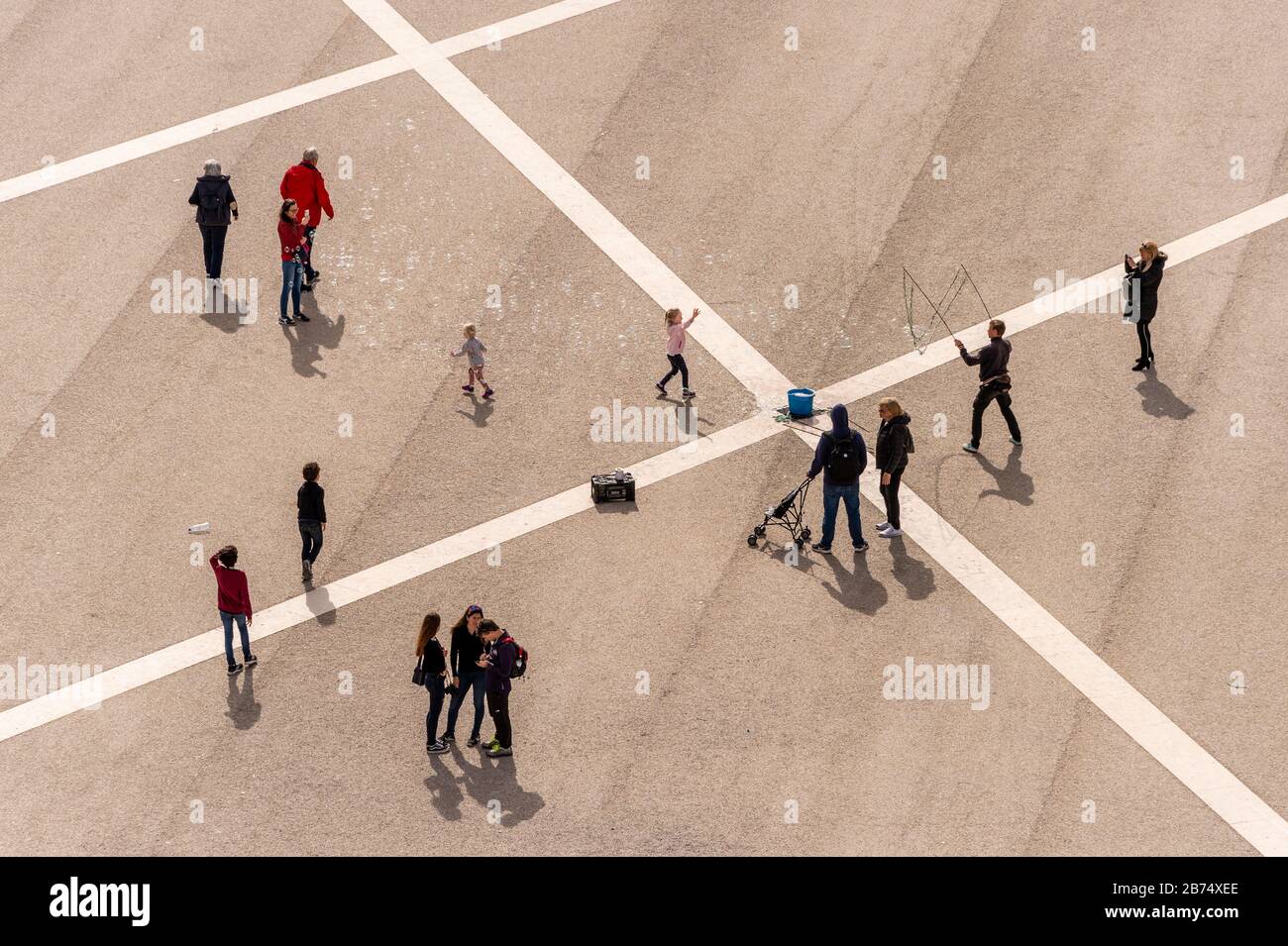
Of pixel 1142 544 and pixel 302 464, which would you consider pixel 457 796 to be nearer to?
pixel 302 464

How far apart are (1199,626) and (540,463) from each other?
7346 millimetres

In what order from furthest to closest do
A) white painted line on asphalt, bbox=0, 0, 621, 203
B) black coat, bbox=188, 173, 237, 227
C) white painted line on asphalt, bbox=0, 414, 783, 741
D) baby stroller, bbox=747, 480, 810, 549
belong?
white painted line on asphalt, bbox=0, 0, 621, 203 < black coat, bbox=188, 173, 237, 227 < baby stroller, bbox=747, 480, 810, 549 < white painted line on asphalt, bbox=0, 414, 783, 741

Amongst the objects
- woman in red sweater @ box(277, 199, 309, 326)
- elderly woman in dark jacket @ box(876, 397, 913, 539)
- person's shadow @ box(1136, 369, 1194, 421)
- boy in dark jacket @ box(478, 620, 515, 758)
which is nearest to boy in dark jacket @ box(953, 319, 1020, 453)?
elderly woman in dark jacket @ box(876, 397, 913, 539)

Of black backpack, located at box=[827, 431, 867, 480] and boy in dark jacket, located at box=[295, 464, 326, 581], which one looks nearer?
boy in dark jacket, located at box=[295, 464, 326, 581]

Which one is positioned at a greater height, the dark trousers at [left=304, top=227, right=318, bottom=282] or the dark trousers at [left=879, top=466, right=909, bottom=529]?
the dark trousers at [left=304, top=227, right=318, bottom=282]

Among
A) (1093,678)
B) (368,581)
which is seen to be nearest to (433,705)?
(368,581)

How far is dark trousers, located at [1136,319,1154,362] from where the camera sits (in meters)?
21.1

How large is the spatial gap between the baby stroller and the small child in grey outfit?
12.8ft

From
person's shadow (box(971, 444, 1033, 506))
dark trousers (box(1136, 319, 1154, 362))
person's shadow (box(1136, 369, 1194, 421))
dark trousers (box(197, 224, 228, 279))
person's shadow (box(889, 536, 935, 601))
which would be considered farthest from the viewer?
dark trousers (box(197, 224, 228, 279))

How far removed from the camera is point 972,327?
862 inches

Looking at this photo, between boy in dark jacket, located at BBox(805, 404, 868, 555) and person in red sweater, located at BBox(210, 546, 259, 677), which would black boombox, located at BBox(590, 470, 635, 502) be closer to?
boy in dark jacket, located at BBox(805, 404, 868, 555)

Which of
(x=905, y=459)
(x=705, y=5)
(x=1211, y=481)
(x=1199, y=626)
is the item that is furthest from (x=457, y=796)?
(x=705, y=5)

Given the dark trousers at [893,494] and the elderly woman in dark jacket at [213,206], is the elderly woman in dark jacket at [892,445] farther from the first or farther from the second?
the elderly woman in dark jacket at [213,206]

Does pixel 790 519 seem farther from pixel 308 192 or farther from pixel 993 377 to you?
pixel 308 192
